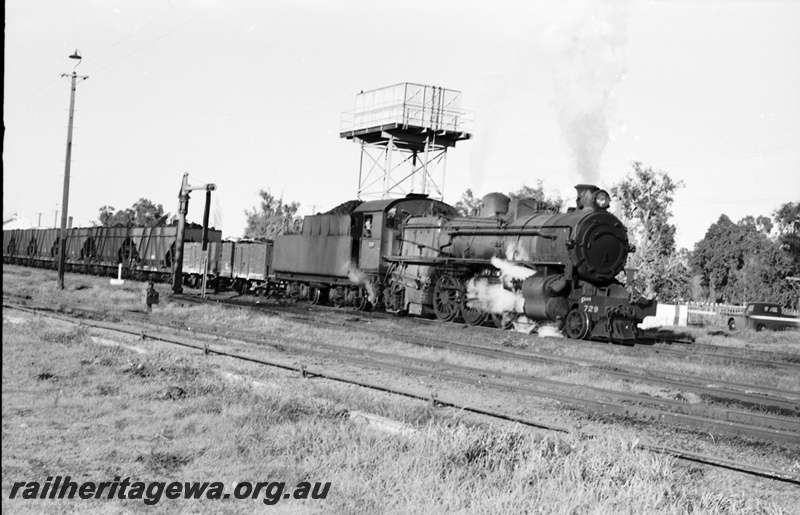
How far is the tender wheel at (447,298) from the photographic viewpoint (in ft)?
69.8

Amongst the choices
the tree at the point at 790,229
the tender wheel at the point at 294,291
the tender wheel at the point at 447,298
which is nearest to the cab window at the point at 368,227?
the tender wheel at the point at 447,298

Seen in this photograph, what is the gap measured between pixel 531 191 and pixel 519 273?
97.2 ft

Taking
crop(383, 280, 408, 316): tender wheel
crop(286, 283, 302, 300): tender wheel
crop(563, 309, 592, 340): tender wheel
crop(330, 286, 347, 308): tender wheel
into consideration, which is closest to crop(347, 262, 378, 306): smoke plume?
crop(383, 280, 408, 316): tender wheel

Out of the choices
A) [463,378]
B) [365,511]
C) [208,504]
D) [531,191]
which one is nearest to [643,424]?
[463,378]

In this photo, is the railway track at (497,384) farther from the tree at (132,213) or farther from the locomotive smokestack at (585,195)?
the tree at (132,213)

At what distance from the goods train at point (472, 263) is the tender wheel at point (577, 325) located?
0.08 feet

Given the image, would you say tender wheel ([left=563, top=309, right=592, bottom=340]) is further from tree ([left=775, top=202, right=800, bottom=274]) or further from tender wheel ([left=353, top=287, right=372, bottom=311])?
tree ([left=775, top=202, right=800, bottom=274])

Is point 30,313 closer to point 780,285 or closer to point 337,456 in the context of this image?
point 337,456

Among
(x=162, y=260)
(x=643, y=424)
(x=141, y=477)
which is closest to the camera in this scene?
(x=141, y=477)

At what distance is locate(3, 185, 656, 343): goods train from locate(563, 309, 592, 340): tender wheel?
2 centimetres

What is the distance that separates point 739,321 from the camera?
104ft

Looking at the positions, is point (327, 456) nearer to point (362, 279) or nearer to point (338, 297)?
point (362, 279)

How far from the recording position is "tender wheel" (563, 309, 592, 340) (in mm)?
17469

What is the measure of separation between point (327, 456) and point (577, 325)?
477 inches
